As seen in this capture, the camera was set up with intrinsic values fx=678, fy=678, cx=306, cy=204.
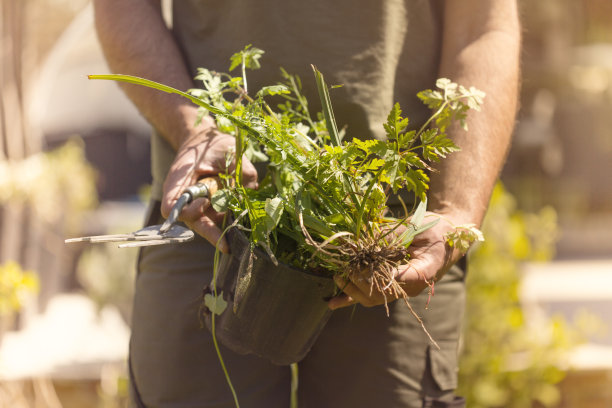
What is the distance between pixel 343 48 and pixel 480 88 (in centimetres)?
26

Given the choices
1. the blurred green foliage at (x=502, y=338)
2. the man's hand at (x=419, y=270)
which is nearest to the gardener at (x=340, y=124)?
the man's hand at (x=419, y=270)

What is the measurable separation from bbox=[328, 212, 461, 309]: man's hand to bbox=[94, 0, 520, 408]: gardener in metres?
0.12

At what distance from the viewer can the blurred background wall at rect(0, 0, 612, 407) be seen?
8.90 ft

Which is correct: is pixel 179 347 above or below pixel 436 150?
below

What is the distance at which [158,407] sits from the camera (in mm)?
1203

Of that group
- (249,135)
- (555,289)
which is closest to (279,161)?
(249,135)

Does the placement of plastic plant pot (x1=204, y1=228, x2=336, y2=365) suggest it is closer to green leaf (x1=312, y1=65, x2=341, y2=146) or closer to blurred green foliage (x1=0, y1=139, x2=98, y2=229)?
green leaf (x1=312, y1=65, x2=341, y2=146)

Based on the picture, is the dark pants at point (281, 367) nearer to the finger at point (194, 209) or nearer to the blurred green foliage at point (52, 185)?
the finger at point (194, 209)

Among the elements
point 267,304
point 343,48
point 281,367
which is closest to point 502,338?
point 281,367

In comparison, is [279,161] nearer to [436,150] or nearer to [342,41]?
[436,150]

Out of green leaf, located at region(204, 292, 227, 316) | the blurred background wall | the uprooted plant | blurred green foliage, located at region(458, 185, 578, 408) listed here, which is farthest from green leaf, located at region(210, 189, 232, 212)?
blurred green foliage, located at region(458, 185, 578, 408)

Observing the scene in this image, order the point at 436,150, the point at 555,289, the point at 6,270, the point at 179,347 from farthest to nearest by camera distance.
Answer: the point at 555,289 < the point at 6,270 < the point at 179,347 < the point at 436,150

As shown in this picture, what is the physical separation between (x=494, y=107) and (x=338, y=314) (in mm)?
467

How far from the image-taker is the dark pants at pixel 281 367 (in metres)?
1.19
